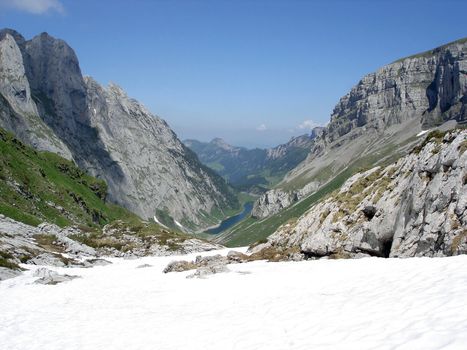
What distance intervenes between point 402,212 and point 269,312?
1756 cm

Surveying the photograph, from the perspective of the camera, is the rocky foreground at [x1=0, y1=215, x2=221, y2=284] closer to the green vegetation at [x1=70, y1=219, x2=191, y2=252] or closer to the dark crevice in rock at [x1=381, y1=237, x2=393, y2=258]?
the green vegetation at [x1=70, y1=219, x2=191, y2=252]

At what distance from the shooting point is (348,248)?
115 feet

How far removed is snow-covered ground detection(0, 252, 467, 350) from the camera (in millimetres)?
13398

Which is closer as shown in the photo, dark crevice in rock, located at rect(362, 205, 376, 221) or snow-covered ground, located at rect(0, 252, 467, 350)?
snow-covered ground, located at rect(0, 252, 467, 350)

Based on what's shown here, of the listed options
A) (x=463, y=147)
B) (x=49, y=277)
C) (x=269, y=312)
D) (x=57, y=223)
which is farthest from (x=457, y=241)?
(x=57, y=223)

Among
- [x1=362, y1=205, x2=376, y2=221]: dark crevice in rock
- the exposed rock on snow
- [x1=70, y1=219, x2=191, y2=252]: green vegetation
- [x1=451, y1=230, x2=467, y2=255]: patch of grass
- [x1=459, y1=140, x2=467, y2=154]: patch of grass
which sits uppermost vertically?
[x1=459, y1=140, x2=467, y2=154]: patch of grass

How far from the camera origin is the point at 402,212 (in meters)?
31.3

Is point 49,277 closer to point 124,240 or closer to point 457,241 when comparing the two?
point 457,241

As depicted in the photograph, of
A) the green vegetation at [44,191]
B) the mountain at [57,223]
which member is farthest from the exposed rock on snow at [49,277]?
the green vegetation at [44,191]

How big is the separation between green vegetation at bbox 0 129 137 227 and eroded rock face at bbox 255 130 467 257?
217 feet

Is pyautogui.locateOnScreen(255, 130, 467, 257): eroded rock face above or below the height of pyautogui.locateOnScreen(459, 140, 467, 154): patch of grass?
below

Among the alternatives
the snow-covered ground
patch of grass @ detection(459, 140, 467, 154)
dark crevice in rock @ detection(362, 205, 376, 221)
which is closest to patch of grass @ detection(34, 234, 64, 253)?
the snow-covered ground

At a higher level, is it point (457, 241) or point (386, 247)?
point (457, 241)

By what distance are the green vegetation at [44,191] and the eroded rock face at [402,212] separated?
6629 cm
